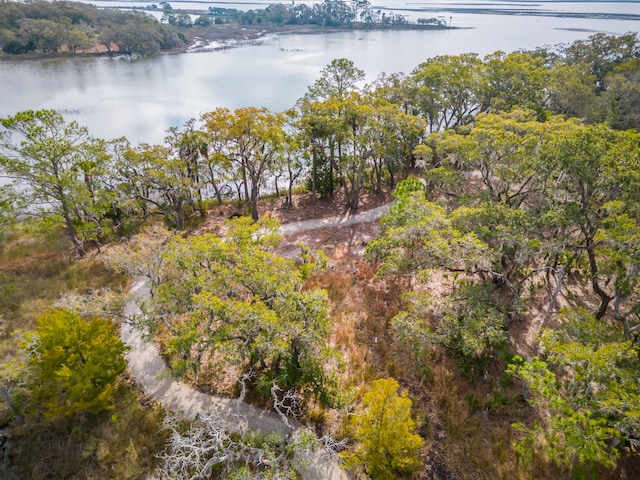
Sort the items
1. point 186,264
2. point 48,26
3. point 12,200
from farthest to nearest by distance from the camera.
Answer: point 48,26 < point 12,200 < point 186,264

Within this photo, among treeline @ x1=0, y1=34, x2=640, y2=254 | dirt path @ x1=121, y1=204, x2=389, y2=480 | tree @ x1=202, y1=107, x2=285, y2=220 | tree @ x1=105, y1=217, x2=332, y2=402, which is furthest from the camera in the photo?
tree @ x1=202, y1=107, x2=285, y2=220

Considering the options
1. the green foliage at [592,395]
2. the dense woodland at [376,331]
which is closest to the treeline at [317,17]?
the dense woodland at [376,331]

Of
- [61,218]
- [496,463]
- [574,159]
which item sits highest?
[574,159]

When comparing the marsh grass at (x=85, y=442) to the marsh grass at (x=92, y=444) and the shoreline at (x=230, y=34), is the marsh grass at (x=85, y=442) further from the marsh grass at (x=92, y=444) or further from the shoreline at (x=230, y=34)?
the shoreline at (x=230, y=34)

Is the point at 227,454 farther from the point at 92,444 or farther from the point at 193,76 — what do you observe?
the point at 193,76

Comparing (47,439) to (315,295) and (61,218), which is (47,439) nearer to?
(315,295)

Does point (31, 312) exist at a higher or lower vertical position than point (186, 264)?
lower

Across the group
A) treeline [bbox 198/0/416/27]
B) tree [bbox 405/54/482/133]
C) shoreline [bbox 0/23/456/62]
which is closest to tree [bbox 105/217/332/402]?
tree [bbox 405/54/482/133]

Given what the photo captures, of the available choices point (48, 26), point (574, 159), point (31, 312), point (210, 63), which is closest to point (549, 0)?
point (210, 63)

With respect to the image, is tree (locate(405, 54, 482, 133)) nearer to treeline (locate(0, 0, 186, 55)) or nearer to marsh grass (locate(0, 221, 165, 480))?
marsh grass (locate(0, 221, 165, 480))
